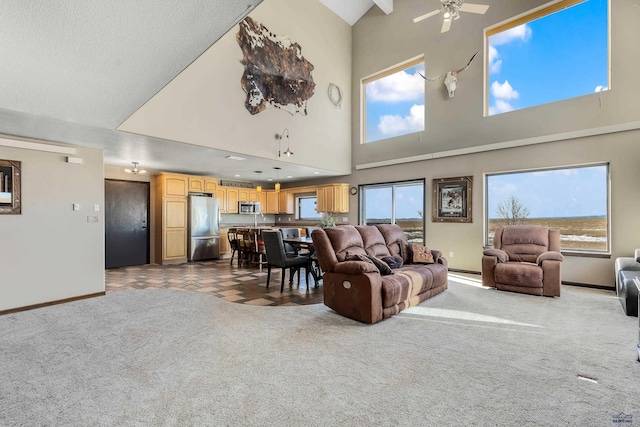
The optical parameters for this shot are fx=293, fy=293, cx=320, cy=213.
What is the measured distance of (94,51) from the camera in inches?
72.6

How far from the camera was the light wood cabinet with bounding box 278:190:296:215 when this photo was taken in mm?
9578

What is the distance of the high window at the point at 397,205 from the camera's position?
23.0 feet

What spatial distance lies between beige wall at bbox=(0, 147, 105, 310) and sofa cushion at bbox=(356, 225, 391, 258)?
13.2 ft

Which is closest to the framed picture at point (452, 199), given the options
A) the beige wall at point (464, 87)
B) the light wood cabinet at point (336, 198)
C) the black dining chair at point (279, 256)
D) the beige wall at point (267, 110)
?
the beige wall at point (464, 87)

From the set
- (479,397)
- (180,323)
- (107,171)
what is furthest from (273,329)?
(107,171)

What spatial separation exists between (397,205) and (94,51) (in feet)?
21.5

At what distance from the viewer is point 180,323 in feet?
10.3

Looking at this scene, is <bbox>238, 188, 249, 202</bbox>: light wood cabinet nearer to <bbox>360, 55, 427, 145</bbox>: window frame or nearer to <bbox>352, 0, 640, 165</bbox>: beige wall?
<bbox>352, 0, 640, 165</bbox>: beige wall

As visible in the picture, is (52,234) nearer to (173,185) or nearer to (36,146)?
(36,146)

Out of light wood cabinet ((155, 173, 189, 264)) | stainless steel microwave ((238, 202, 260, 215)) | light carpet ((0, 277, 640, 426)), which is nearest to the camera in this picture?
light carpet ((0, 277, 640, 426))

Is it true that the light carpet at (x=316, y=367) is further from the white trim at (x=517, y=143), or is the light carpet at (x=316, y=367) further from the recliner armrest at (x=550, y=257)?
the white trim at (x=517, y=143)

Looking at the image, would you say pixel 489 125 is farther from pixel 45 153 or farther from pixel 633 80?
pixel 45 153

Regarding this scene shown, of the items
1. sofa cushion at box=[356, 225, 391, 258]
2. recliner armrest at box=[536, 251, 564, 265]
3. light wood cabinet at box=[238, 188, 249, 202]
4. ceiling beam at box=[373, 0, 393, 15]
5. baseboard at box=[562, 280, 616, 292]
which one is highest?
ceiling beam at box=[373, 0, 393, 15]

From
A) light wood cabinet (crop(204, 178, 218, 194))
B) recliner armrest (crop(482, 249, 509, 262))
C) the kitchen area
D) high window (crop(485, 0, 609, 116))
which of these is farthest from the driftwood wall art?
recliner armrest (crop(482, 249, 509, 262))
